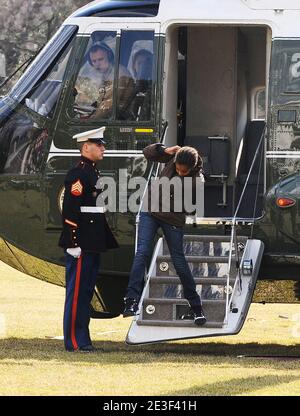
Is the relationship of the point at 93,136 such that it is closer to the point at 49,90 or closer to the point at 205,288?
the point at 49,90

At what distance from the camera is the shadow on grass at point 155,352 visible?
11.5 meters

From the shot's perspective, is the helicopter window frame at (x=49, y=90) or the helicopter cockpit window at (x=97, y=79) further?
the helicopter window frame at (x=49, y=90)

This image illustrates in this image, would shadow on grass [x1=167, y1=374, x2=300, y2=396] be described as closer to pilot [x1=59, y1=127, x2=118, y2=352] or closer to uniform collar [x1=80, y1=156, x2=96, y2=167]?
pilot [x1=59, y1=127, x2=118, y2=352]

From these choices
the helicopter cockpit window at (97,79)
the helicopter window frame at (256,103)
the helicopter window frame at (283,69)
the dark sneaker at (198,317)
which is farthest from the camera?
the helicopter window frame at (256,103)

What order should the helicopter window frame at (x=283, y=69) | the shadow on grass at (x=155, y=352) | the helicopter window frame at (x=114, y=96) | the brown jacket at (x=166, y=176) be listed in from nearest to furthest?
the shadow on grass at (x=155, y=352), the brown jacket at (x=166, y=176), the helicopter window frame at (x=283, y=69), the helicopter window frame at (x=114, y=96)

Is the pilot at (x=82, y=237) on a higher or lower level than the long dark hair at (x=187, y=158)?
lower

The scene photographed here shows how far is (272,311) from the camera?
687 inches

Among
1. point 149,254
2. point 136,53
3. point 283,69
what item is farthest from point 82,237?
point 283,69

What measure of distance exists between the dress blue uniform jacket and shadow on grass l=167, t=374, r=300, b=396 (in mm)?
2181

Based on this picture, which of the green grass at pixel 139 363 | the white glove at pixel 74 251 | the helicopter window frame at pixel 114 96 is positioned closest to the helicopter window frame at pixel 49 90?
the helicopter window frame at pixel 114 96

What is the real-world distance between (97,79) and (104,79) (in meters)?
0.08

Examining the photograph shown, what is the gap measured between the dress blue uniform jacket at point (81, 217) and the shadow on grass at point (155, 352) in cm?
97

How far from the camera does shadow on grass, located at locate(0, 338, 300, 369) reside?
11.5 meters

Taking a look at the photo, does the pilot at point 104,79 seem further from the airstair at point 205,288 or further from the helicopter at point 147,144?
the airstair at point 205,288
